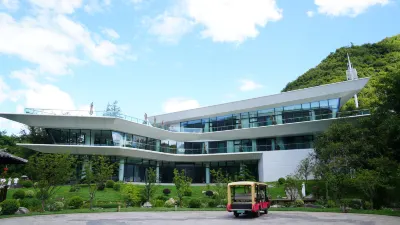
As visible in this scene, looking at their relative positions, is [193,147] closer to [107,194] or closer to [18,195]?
[107,194]

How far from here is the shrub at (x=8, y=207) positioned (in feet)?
51.5

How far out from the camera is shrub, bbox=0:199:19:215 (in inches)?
619

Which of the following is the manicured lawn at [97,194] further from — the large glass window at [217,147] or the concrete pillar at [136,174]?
the large glass window at [217,147]

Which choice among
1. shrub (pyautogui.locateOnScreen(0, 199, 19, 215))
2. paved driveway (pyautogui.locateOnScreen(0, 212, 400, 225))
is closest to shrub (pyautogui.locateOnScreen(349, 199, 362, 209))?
paved driveway (pyautogui.locateOnScreen(0, 212, 400, 225))

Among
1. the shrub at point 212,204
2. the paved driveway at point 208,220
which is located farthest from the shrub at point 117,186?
the paved driveway at point 208,220

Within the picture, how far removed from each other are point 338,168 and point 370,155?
7.73 ft

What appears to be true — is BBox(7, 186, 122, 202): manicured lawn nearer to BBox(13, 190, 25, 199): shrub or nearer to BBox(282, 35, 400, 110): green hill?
BBox(13, 190, 25, 199): shrub

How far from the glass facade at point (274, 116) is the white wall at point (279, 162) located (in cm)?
304

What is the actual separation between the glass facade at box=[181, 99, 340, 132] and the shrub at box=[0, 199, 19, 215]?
22.4 metres

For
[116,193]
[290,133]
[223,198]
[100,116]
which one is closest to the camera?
[223,198]

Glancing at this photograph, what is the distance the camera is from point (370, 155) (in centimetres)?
2172

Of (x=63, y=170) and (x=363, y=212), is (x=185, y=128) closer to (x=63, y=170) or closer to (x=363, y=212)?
(x=63, y=170)

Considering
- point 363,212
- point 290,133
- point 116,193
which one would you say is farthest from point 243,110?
point 363,212

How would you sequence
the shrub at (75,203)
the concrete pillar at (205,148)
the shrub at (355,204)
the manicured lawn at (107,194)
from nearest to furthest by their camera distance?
the shrub at (355,204) < the shrub at (75,203) < the manicured lawn at (107,194) < the concrete pillar at (205,148)
